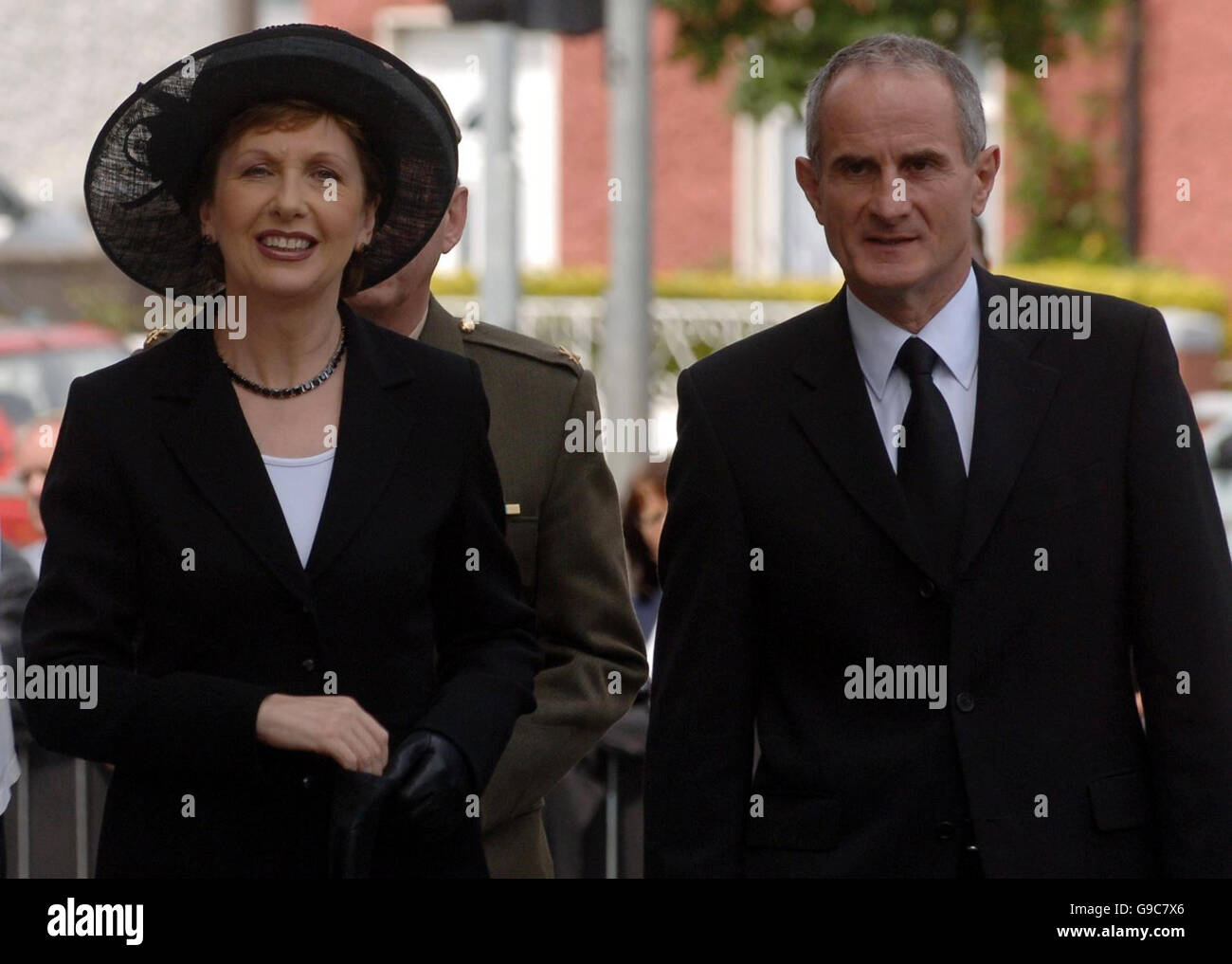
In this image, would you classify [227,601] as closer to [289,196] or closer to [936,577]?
[289,196]

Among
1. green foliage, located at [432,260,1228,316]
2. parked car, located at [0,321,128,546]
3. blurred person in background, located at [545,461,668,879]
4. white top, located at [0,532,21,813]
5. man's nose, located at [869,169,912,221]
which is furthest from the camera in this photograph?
green foliage, located at [432,260,1228,316]

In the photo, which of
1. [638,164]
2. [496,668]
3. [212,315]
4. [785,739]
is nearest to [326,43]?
[212,315]

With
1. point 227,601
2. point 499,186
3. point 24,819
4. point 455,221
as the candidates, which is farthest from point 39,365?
point 227,601

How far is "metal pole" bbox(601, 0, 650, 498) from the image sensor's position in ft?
30.1

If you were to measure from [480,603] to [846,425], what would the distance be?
0.57 m

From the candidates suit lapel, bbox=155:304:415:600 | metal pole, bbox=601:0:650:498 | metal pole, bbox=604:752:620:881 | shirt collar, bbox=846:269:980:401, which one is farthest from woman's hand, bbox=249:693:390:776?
metal pole, bbox=601:0:650:498

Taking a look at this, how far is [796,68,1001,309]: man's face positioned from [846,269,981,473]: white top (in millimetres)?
52

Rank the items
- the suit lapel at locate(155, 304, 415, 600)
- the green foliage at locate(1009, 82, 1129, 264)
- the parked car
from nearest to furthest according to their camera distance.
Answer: the suit lapel at locate(155, 304, 415, 600) → the parked car → the green foliage at locate(1009, 82, 1129, 264)

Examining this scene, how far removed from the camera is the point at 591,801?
470 centimetres

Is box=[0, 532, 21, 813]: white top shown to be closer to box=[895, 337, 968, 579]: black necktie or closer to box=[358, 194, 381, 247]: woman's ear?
box=[358, 194, 381, 247]: woman's ear

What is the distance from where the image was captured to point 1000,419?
2914 millimetres

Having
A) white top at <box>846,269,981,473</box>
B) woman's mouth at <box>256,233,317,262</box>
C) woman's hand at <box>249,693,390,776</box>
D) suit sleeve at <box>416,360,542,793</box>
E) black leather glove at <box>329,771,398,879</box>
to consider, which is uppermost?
woman's mouth at <box>256,233,317,262</box>
